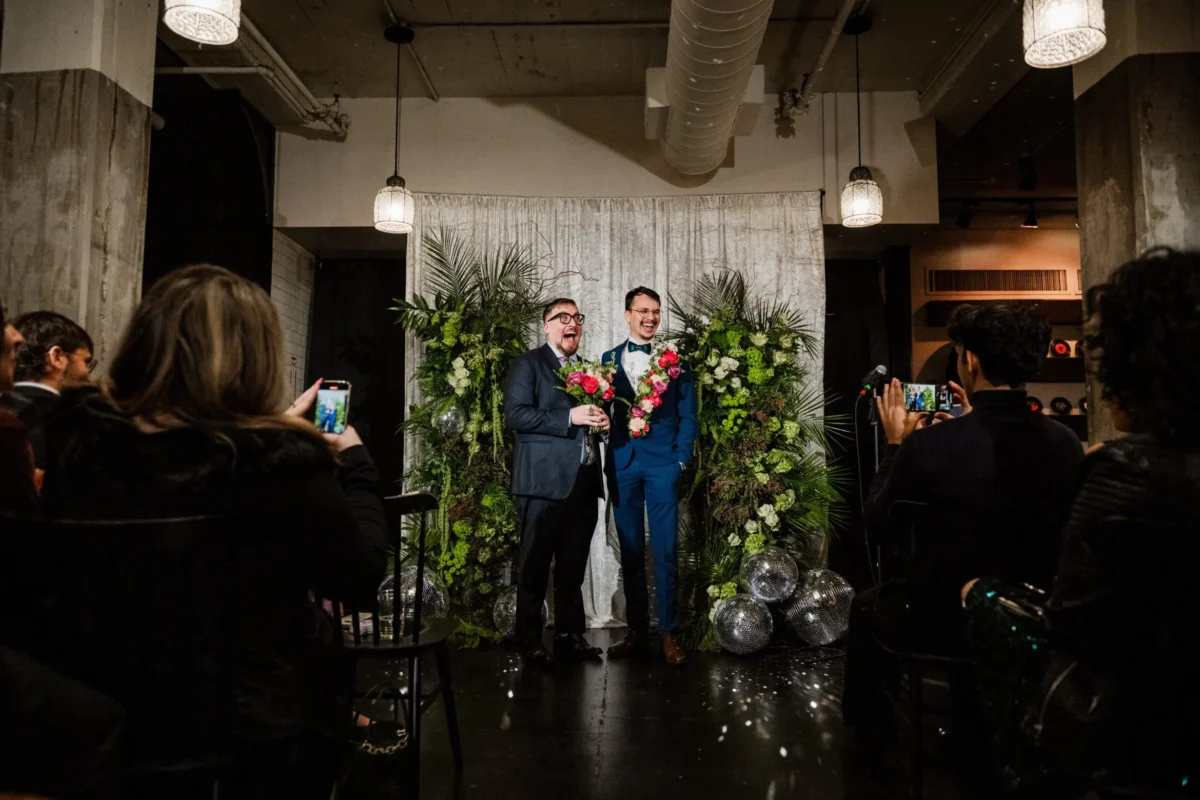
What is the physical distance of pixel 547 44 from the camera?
5.47 m

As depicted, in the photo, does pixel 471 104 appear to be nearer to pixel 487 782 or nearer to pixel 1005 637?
pixel 487 782

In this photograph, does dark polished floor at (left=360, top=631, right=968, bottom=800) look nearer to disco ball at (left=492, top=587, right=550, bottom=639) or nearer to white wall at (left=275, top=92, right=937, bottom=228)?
disco ball at (left=492, top=587, right=550, bottom=639)

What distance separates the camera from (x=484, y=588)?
4.74 m

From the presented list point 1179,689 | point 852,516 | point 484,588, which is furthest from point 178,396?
point 852,516

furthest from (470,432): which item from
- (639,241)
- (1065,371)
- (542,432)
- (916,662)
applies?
(1065,371)

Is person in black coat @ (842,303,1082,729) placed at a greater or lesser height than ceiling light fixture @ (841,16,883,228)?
lesser

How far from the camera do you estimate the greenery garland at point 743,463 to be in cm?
463

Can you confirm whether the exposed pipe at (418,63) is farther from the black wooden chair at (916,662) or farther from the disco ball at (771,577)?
the black wooden chair at (916,662)

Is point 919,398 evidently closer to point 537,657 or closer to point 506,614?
point 537,657

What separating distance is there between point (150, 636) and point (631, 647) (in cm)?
308

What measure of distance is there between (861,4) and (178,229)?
16.6 feet

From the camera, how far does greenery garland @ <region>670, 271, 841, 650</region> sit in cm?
463

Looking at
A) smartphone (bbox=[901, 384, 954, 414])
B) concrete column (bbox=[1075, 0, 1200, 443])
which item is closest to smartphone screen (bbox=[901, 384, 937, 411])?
smartphone (bbox=[901, 384, 954, 414])

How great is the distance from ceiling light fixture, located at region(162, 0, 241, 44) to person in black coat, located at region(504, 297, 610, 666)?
2.01 m
